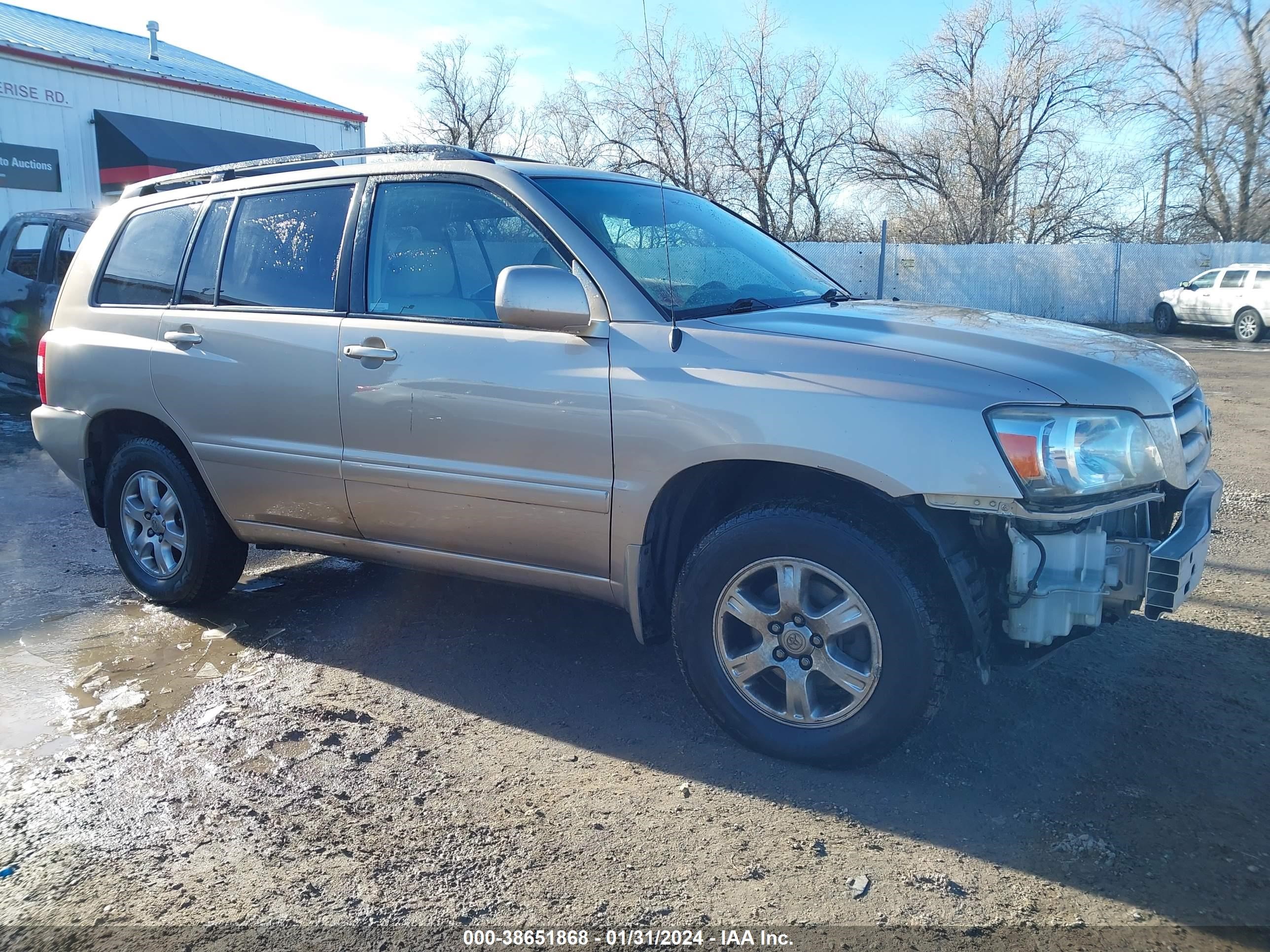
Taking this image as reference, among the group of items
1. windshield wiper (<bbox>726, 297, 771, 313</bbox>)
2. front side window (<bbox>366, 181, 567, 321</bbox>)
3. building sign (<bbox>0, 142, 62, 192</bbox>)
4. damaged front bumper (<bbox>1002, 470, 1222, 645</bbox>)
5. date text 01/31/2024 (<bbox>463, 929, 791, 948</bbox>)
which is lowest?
date text 01/31/2024 (<bbox>463, 929, 791, 948</bbox>)

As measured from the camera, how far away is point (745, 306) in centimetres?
350

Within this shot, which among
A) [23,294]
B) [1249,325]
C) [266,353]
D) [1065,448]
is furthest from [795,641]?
[1249,325]

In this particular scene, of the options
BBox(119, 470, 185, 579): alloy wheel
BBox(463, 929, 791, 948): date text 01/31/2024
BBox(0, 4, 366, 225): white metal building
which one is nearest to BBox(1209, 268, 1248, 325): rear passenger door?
BBox(0, 4, 366, 225): white metal building

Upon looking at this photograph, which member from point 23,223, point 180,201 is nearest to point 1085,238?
point 23,223

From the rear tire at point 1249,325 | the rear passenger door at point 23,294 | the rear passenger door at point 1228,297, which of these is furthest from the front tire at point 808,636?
the rear passenger door at point 1228,297

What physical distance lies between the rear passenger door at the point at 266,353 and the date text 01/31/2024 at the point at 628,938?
79.5 inches

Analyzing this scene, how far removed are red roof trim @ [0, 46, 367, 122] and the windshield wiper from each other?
698 inches

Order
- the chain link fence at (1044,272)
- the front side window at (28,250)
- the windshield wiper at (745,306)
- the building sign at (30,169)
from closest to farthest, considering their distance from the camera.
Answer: the windshield wiper at (745,306) → the front side window at (28,250) → the building sign at (30,169) → the chain link fence at (1044,272)

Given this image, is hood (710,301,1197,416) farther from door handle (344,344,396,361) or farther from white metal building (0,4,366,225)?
white metal building (0,4,366,225)

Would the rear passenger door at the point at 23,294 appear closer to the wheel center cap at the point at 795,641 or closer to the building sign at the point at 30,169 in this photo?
the building sign at the point at 30,169

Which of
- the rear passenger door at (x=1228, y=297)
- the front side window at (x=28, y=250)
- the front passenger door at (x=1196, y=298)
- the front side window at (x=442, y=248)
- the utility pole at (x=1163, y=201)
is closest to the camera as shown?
the front side window at (x=442, y=248)

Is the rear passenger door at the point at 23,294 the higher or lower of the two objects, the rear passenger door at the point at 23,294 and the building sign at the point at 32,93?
the lower

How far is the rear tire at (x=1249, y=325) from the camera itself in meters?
20.3

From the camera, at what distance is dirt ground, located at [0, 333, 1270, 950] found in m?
2.39
